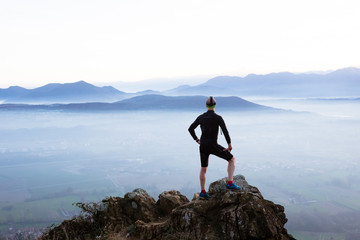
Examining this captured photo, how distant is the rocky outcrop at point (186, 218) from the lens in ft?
28.3

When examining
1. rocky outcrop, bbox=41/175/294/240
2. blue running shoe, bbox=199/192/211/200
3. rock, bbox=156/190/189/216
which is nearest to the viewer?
rocky outcrop, bbox=41/175/294/240

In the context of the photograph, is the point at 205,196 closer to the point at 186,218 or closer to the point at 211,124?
the point at 186,218

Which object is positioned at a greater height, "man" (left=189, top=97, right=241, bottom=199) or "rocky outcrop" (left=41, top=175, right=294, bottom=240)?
"man" (left=189, top=97, right=241, bottom=199)

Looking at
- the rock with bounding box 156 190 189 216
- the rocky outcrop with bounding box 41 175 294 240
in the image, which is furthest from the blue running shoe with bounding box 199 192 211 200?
the rock with bounding box 156 190 189 216

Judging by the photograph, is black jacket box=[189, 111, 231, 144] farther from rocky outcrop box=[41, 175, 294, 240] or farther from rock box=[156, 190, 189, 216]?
rock box=[156, 190, 189, 216]

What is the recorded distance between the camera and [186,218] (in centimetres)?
935

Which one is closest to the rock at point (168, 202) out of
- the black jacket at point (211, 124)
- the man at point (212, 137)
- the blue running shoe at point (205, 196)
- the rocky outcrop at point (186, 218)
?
the rocky outcrop at point (186, 218)

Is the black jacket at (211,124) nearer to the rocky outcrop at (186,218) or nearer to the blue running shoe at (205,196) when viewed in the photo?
the rocky outcrop at (186,218)

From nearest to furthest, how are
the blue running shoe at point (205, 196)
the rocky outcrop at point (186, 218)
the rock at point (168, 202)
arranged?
the rocky outcrop at point (186, 218)
the blue running shoe at point (205, 196)
the rock at point (168, 202)

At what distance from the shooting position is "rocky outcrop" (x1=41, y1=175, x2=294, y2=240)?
8.62 m

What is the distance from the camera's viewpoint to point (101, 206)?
1160cm

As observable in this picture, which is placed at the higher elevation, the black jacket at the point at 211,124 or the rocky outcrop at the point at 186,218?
the black jacket at the point at 211,124

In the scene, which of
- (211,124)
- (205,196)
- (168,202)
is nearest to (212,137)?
(211,124)

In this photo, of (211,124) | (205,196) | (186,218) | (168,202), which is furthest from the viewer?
(168,202)
